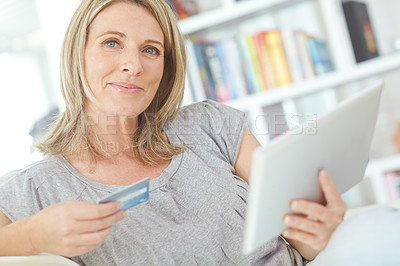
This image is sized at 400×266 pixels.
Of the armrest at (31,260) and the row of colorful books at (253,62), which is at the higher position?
the row of colorful books at (253,62)

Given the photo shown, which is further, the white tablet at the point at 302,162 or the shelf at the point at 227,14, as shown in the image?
the shelf at the point at 227,14

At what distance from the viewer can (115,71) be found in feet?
4.60

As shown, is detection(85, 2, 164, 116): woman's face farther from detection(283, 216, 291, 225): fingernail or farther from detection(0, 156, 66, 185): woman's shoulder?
detection(283, 216, 291, 225): fingernail

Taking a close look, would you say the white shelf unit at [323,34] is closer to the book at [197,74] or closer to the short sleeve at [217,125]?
the book at [197,74]

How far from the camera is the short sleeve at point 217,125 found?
1.51 metres

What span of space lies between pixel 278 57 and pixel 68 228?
1707mm

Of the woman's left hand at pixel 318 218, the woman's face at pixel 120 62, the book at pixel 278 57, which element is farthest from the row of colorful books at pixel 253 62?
the woman's left hand at pixel 318 218

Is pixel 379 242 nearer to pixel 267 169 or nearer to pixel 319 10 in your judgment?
pixel 267 169

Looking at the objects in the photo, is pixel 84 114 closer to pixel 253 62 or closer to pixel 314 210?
pixel 314 210

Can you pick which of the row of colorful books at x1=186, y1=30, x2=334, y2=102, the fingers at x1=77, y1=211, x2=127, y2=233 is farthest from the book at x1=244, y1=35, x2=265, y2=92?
the fingers at x1=77, y1=211, x2=127, y2=233

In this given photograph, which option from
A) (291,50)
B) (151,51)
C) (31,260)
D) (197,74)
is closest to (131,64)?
(151,51)

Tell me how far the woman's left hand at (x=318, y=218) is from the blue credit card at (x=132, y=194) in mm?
287

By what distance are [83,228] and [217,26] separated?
1826 millimetres

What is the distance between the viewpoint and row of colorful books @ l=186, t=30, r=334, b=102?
242 cm
